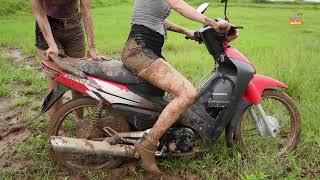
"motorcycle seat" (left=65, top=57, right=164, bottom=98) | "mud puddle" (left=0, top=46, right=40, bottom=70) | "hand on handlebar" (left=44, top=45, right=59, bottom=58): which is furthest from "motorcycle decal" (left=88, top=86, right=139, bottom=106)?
"mud puddle" (left=0, top=46, right=40, bottom=70)

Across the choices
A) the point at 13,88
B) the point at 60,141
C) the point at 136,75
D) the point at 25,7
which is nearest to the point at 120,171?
the point at 60,141

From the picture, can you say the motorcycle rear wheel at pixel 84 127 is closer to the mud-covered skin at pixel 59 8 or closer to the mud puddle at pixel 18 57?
the mud-covered skin at pixel 59 8

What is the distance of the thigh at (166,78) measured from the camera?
135 inches

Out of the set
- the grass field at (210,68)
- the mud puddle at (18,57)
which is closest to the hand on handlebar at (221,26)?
the grass field at (210,68)

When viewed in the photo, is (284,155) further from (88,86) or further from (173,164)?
(88,86)

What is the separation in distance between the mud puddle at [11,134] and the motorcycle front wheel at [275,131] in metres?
1.87

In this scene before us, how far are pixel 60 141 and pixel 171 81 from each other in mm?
961

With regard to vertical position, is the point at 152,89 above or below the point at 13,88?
above

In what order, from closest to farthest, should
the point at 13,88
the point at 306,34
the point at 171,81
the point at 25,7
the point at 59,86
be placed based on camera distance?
the point at 171,81 < the point at 59,86 < the point at 13,88 < the point at 306,34 < the point at 25,7

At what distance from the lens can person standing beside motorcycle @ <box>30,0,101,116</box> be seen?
3986 mm

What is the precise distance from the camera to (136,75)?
358 cm

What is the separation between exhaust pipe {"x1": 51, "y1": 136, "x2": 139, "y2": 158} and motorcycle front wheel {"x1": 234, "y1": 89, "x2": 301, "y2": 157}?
2.98 feet

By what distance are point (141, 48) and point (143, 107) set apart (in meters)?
0.46

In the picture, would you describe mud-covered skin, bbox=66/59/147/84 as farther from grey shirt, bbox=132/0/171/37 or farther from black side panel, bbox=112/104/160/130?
grey shirt, bbox=132/0/171/37
